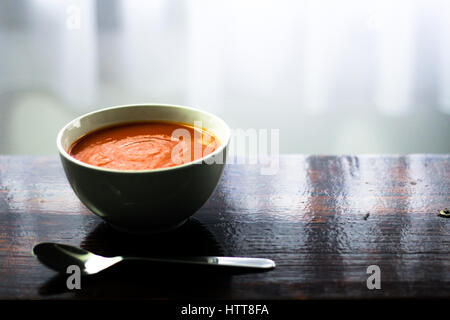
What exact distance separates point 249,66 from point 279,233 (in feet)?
4.81

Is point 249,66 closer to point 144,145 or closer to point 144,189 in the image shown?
point 144,145

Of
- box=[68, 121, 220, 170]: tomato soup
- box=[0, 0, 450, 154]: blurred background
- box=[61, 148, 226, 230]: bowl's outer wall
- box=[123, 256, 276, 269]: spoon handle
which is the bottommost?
box=[123, 256, 276, 269]: spoon handle

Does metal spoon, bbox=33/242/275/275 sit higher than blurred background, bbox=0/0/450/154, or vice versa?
blurred background, bbox=0/0/450/154

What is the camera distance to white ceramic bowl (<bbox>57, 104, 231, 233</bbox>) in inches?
26.5

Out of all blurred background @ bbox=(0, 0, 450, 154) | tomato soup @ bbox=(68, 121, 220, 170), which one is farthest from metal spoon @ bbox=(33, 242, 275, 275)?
Result: blurred background @ bbox=(0, 0, 450, 154)

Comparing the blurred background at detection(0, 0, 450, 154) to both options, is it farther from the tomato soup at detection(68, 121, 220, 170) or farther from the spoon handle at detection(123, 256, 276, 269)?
the spoon handle at detection(123, 256, 276, 269)

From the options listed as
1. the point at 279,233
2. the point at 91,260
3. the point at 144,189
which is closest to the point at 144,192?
the point at 144,189

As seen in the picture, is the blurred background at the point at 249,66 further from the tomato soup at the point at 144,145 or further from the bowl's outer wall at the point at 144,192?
the bowl's outer wall at the point at 144,192

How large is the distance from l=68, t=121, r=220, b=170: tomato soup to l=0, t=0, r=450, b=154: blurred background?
1.31 m

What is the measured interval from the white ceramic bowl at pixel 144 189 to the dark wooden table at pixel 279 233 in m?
0.05

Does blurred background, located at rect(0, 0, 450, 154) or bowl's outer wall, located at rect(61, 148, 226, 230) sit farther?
blurred background, located at rect(0, 0, 450, 154)

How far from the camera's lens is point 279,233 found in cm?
79

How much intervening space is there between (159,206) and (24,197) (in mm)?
320
